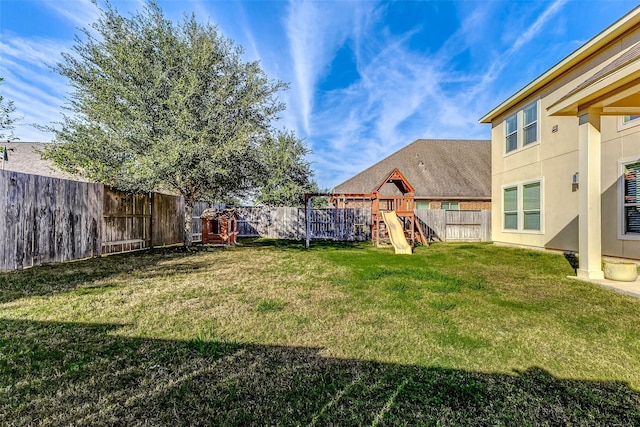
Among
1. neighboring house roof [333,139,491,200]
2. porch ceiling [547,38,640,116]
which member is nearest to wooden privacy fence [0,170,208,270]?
porch ceiling [547,38,640,116]

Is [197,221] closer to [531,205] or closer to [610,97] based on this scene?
[531,205]

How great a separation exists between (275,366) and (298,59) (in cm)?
1310

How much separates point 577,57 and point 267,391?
10.6 meters

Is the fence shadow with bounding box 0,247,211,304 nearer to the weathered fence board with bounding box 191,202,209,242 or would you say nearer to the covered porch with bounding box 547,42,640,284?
the weathered fence board with bounding box 191,202,209,242

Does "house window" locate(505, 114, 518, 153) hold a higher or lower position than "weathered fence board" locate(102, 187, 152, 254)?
higher

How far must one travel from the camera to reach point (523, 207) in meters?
10.0

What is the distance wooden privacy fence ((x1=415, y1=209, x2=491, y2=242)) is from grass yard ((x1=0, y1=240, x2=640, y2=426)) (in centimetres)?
935

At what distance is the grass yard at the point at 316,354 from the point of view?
177 cm

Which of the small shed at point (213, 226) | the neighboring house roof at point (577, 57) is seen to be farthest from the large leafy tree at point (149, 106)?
the neighboring house roof at point (577, 57)

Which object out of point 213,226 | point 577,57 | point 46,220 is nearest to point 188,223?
point 213,226

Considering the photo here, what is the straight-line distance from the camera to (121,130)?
7.85 meters

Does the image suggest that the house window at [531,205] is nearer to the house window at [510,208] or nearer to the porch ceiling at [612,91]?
the house window at [510,208]

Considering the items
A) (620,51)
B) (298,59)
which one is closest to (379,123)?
(298,59)

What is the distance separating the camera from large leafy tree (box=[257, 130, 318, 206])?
1969 centimetres
